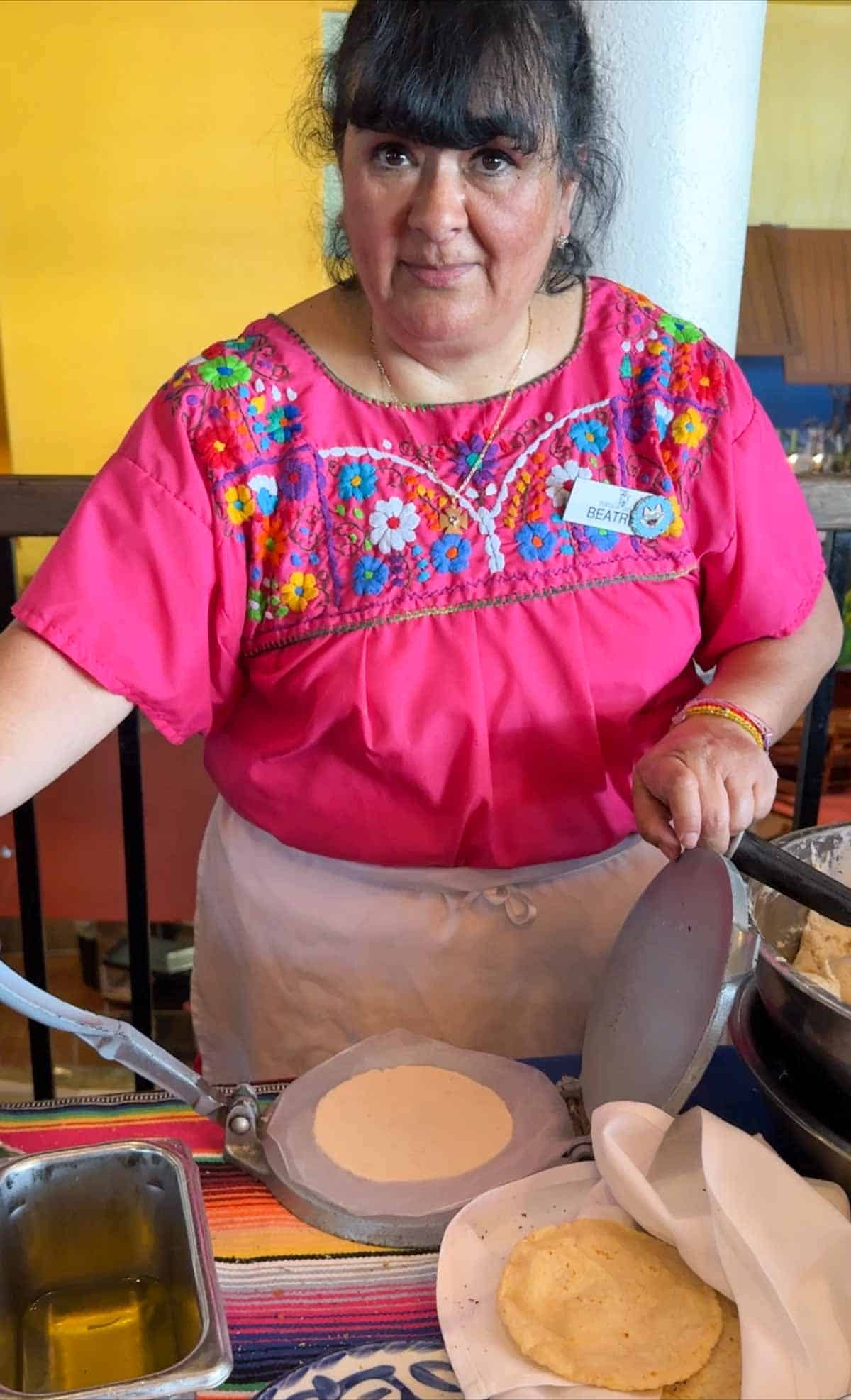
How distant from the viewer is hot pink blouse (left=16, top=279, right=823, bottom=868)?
1.11 meters

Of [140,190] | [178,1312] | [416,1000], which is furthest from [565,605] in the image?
[140,190]

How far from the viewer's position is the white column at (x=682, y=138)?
1.58 metres

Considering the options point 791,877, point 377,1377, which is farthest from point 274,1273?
point 791,877

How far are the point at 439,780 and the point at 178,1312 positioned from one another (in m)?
0.55

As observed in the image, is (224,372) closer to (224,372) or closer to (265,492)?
(224,372)

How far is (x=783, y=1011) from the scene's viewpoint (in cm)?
84

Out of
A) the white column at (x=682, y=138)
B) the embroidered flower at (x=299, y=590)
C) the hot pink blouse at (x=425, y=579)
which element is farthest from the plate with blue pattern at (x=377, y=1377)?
the white column at (x=682, y=138)

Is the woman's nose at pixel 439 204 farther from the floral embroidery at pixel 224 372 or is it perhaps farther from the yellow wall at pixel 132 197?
the yellow wall at pixel 132 197

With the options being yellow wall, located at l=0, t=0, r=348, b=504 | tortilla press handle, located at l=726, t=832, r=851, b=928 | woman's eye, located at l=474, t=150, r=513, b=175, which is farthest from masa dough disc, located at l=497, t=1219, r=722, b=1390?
yellow wall, located at l=0, t=0, r=348, b=504

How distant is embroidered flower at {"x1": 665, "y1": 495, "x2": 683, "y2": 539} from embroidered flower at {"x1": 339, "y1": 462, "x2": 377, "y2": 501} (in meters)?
0.29

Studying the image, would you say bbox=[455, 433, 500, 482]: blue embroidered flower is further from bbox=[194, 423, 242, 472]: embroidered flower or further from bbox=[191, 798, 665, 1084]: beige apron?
bbox=[191, 798, 665, 1084]: beige apron

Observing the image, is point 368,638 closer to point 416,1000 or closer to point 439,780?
point 439,780

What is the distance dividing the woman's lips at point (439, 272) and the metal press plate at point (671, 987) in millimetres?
523

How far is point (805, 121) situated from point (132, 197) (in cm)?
240
